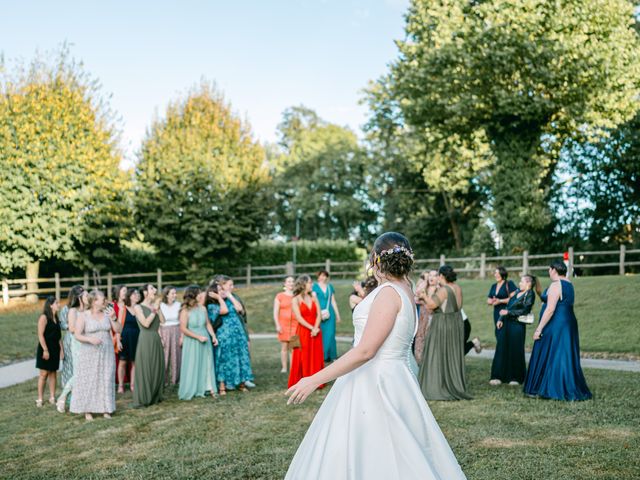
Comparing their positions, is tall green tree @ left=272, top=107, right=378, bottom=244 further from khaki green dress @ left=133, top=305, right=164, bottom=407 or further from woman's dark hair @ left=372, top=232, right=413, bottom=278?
woman's dark hair @ left=372, top=232, right=413, bottom=278

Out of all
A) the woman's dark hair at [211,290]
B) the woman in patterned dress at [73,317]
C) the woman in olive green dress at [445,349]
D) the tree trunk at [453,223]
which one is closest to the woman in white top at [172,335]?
the woman's dark hair at [211,290]

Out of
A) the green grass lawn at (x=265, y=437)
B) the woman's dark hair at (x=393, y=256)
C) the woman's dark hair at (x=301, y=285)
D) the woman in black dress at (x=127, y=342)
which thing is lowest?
the green grass lawn at (x=265, y=437)

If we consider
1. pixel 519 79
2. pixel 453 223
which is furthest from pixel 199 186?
pixel 453 223

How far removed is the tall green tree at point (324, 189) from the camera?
5772cm

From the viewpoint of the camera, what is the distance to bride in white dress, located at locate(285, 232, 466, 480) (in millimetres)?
3553

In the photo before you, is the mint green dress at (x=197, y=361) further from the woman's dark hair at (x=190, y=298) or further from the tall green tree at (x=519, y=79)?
the tall green tree at (x=519, y=79)

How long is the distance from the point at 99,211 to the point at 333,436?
26.1m

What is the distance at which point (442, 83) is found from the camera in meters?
27.7

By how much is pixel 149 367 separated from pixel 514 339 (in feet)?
20.1

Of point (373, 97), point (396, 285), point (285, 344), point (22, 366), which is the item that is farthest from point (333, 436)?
point (373, 97)

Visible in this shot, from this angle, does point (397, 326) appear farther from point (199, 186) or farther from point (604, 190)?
point (604, 190)

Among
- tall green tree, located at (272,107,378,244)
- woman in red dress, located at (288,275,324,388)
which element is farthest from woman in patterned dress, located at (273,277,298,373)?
tall green tree, located at (272,107,378,244)

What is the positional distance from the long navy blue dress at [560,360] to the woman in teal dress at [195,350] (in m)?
5.20

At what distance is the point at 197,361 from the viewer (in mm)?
10617
